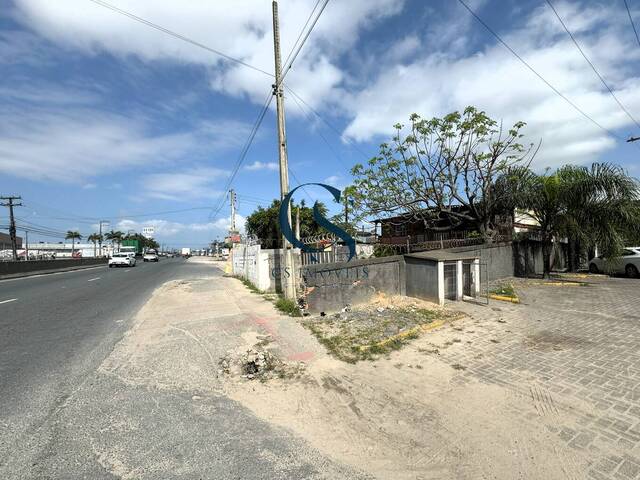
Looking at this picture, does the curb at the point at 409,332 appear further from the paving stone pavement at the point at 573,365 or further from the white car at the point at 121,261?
the white car at the point at 121,261

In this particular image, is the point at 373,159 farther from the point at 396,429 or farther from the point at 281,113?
the point at 396,429

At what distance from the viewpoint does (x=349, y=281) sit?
864 cm

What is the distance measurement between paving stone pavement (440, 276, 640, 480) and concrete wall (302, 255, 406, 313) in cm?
192

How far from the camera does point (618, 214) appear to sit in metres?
12.9

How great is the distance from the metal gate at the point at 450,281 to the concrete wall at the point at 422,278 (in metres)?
0.63

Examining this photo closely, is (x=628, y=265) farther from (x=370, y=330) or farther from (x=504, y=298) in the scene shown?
(x=370, y=330)

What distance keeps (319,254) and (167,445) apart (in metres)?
6.91

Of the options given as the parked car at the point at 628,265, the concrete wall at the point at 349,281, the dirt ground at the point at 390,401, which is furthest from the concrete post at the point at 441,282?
the parked car at the point at 628,265

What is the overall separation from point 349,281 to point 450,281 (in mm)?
3225

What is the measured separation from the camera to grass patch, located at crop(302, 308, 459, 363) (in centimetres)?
551

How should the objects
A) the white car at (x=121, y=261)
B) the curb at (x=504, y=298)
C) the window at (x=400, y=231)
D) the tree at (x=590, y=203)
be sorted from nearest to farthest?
the curb at (x=504, y=298)
the tree at (x=590, y=203)
the window at (x=400, y=231)
the white car at (x=121, y=261)

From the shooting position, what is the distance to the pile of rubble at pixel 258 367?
4574 millimetres

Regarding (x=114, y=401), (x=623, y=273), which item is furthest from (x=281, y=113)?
(x=623, y=273)

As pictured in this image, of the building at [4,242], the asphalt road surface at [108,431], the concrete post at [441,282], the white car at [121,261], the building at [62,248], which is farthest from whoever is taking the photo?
the building at [62,248]
